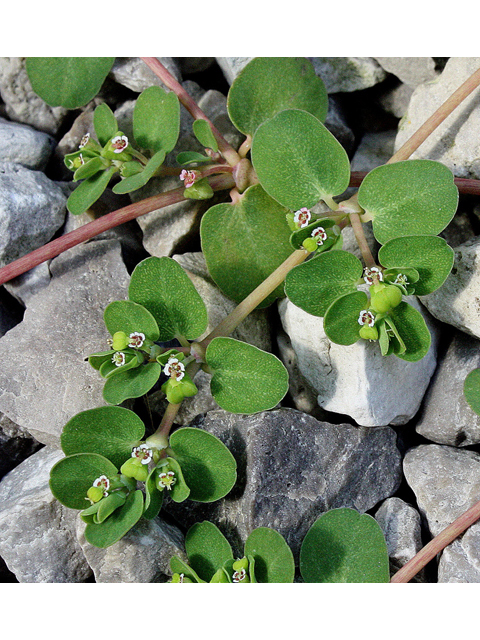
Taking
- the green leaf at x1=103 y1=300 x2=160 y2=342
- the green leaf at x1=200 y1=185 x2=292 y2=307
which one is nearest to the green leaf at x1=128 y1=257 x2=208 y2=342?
the green leaf at x1=103 y1=300 x2=160 y2=342

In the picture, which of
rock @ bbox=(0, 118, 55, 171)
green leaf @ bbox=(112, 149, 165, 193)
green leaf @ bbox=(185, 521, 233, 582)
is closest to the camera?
green leaf @ bbox=(185, 521, 233, 582)

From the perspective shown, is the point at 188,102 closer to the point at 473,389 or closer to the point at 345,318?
the point at 345,318

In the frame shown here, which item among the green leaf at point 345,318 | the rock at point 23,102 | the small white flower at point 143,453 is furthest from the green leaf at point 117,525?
the rock at point 23,102

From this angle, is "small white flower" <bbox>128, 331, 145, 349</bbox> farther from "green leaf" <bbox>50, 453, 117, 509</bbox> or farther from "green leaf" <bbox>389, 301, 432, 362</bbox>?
"green leaf" <bbox>389, 301, 432, 362</bbox>

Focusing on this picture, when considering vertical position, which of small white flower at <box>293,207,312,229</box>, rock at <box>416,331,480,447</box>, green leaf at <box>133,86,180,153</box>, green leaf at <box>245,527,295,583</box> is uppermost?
green leaf at <box>133,86,180,153</box>

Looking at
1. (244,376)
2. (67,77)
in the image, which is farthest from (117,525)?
(67,77)

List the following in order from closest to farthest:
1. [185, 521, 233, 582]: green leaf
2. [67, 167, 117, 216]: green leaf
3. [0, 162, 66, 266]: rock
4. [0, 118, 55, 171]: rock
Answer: [185, 521, 233, 582]: green leaf < [67, 167, 117, 216]: green leaf < [0, 162, 66, 266]: rock < [0, 118, 55, 171]: rock
